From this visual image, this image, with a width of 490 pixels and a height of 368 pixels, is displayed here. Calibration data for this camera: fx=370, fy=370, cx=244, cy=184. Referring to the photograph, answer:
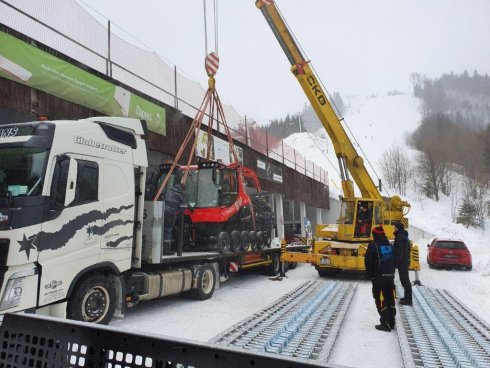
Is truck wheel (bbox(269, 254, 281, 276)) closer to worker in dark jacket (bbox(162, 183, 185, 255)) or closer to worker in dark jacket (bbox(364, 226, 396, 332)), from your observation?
worker in dark jacket (bbox(162, 183, 185, 255))

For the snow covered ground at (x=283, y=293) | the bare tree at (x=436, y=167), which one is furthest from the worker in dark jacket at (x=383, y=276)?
the bare tree at (x=436, y=167)

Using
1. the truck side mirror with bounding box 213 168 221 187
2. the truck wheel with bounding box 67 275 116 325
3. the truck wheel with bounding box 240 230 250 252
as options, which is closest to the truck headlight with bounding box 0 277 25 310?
the truck wheel with bounding box 67 275 116 325

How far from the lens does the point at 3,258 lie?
448 centimetres

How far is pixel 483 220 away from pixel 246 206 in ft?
151

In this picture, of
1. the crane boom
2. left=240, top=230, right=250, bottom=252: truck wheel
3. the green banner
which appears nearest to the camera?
the green banner

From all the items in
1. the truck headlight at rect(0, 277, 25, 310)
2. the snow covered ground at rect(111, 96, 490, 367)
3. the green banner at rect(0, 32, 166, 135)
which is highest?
the green banner at rect(0, 32, 166, 135)

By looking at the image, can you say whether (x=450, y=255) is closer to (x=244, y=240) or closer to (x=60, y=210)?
(x=244, y=240)

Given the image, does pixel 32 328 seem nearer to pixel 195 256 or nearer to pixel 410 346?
pixel 410 346

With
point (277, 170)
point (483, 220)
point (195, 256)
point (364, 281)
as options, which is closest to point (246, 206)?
point (195, 256)

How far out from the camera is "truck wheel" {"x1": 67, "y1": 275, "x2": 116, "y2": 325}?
5.33 meters

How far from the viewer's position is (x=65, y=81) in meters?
8.27

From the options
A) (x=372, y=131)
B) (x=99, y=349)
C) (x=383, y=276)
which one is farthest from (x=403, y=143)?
(x=99, y=349)

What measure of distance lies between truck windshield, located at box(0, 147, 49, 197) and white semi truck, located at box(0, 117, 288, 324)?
0.01 metres

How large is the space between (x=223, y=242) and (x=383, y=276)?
13.8 ft
